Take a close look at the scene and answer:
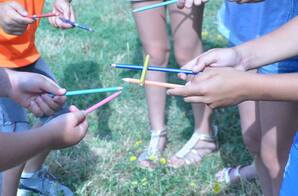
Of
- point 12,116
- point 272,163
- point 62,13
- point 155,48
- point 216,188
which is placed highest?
point 62,13

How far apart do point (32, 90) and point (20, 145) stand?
42 cm

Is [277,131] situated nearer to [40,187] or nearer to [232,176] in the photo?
[232,176]

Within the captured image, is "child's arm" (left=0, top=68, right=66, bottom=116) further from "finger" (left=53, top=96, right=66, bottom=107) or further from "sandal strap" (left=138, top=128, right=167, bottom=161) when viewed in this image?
"sandal strap" (left=138, top=128, right=167, bottom=161)

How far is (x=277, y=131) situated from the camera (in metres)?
1.57

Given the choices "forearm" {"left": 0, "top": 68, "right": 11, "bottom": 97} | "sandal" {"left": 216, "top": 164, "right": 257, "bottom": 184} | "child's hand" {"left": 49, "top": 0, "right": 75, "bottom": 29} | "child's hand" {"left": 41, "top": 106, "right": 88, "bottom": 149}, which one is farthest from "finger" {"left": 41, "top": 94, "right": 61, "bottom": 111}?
"sandal" {"left": 216, "top": 164, "right": 257, "bottom": 184}

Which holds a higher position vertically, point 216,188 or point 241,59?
point 241,59

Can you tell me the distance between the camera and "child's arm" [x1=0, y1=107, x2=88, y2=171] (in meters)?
1.19

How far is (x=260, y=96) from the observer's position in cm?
126

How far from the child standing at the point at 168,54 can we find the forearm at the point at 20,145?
Result: 41.0 inches

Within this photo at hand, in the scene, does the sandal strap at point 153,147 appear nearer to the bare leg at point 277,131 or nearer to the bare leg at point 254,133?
the bare leg at point 254,133

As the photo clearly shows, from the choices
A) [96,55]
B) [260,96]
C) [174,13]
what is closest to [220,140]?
[174,13]

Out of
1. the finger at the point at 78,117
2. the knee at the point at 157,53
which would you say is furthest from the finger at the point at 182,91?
the knee at the point at 157,53

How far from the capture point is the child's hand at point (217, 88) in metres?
1.26

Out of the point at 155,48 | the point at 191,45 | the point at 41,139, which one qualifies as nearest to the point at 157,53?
the point at 155,48
